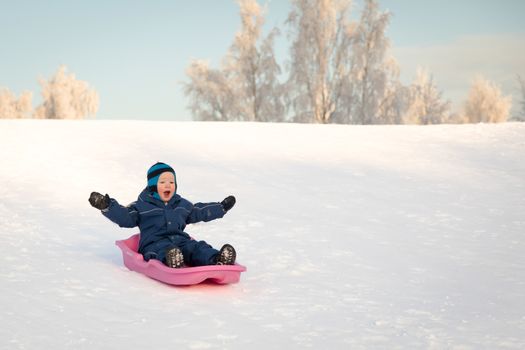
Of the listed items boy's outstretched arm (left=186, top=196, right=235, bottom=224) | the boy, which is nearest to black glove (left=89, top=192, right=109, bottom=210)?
the boy

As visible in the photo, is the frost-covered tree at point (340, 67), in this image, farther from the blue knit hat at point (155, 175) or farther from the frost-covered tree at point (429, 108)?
the blue knit hat at point (155, 175)

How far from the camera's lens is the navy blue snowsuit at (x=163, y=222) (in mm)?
4523

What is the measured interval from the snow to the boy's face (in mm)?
628

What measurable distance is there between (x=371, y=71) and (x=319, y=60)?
2.25 meters

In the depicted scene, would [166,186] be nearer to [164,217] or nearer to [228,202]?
[164,217]

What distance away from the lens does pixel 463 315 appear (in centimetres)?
389

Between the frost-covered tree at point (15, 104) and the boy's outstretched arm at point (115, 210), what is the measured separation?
31.6 meters

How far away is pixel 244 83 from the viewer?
26.6 m

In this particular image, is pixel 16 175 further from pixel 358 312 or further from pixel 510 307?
pixel 510 307

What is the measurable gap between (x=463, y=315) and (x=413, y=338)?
2.08ft

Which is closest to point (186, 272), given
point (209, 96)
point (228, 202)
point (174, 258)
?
point (174, 258)

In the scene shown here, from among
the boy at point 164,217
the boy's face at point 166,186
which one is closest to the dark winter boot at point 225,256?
the boy at point 164,217

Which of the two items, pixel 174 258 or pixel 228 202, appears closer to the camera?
pixel 174 258

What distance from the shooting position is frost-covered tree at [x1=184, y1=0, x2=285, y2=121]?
85.9 feet
